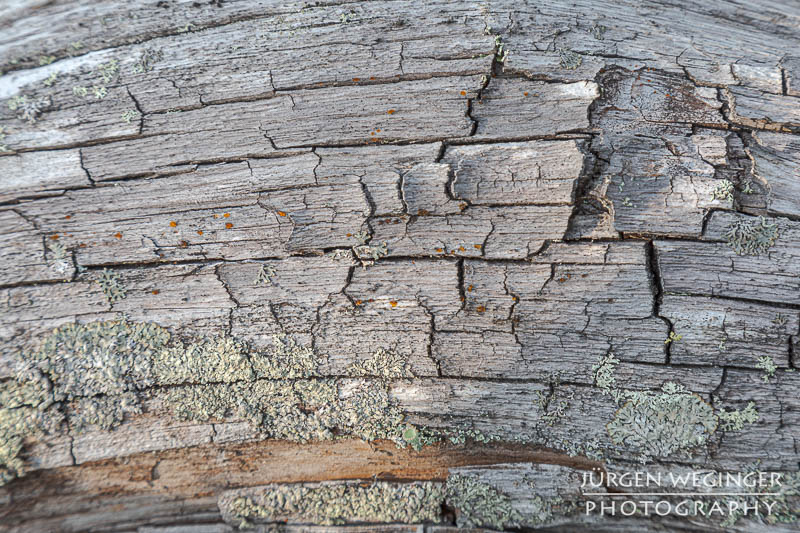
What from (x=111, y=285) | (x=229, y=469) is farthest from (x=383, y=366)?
(x=111, y=285)

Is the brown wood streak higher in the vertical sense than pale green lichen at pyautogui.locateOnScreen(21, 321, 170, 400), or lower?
lower

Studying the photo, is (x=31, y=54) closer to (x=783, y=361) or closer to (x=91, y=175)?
(x=91, y=175)

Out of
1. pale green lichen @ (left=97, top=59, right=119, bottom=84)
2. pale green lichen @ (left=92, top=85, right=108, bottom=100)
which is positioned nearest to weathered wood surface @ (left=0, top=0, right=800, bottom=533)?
pale green lichen @ (left=92, top=85, right=108, bottom=100)

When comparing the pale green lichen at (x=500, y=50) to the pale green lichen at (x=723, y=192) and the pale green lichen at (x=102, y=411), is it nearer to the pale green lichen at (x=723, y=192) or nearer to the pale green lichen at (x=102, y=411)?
the pale green lichen at (x=723, y=192)

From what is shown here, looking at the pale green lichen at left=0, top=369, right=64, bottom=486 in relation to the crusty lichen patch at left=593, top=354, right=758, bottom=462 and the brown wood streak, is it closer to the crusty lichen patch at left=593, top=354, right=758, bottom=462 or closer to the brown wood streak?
the brown wood streak

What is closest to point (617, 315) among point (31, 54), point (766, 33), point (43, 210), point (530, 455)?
point (530, 455)

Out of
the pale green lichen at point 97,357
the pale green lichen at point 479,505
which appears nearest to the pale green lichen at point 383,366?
the pale green lichen at point 479,505
